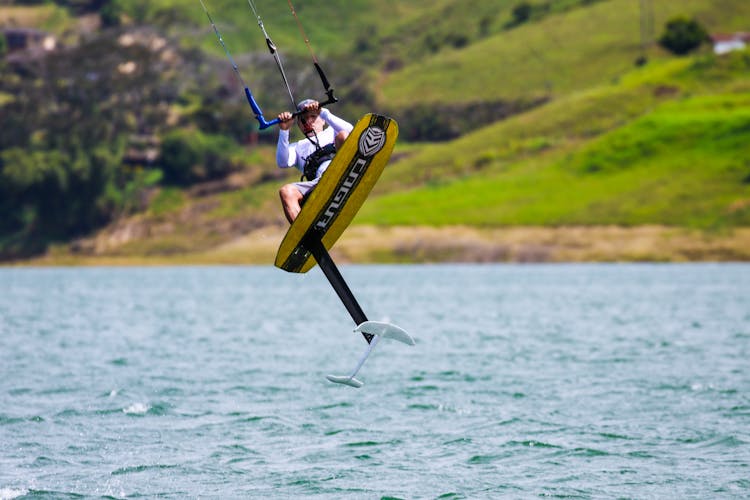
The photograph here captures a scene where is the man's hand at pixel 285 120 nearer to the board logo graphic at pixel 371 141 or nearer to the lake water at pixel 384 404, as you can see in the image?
the board logo graphic at pixel 371 141

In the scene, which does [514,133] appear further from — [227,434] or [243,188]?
[227,434]

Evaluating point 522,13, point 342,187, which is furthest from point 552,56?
point 342,187

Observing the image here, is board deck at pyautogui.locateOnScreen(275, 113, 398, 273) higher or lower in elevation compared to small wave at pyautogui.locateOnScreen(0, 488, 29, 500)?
higher

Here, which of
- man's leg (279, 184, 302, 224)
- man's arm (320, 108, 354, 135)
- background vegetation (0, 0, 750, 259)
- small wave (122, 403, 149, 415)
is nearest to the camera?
man's leg (279, 184, 302, 224)

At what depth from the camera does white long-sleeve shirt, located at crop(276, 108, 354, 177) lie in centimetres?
1770

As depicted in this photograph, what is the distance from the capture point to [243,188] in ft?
392

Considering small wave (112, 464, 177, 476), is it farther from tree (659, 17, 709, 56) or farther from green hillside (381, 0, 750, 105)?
tree (659, 17, 709, 56)

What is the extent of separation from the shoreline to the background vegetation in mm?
1222

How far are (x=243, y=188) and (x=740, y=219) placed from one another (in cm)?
4968

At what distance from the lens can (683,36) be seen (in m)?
138

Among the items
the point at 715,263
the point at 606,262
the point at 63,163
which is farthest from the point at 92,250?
the point at 715,263

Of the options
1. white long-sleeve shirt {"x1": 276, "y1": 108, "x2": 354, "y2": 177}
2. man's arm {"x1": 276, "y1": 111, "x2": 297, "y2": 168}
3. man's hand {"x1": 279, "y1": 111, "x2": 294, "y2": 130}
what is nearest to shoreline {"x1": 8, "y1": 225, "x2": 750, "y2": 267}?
white long-sleeve shirt {"x1": 276, "y1": 108, "x2": 354, "y2": 177}

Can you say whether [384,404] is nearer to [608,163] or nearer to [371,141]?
[371,141]

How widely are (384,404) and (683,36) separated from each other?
12198 centimetres
